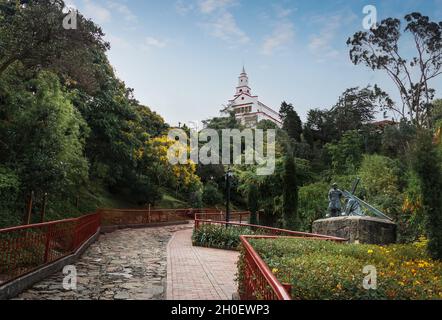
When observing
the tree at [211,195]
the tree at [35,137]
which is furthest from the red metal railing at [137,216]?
the tree at [211,195]

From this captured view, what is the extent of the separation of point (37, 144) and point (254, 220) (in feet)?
52.0

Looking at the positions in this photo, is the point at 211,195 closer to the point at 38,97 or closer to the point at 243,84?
the point at 38,97

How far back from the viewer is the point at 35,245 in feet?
26.8

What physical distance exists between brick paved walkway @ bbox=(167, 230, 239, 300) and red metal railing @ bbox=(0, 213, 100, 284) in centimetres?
287

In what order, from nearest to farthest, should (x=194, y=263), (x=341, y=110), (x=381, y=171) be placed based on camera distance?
(x=194, y=263) < (x=381, y=171) < (x=341, y=110)

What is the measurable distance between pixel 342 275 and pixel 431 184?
21.1 feet

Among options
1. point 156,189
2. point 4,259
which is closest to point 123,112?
point 156,189

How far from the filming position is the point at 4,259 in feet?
22.9

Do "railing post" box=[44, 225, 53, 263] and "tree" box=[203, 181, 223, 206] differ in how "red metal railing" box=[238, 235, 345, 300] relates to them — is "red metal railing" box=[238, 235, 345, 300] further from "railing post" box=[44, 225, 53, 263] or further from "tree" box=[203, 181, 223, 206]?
"tree" box=[203, 181, 223, 206]

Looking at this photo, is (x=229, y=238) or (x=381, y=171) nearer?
(x=229, y=238)

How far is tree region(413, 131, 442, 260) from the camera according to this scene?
388 inches
